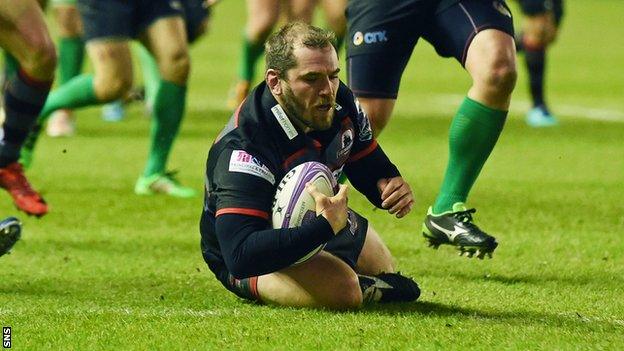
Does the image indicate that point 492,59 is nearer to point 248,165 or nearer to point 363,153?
point 363,153

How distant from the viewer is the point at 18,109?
784 centimetres

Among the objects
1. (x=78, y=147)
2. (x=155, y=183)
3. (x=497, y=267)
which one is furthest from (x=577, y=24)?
(x=497, y=267)

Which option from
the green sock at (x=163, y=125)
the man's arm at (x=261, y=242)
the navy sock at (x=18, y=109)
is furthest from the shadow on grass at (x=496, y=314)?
the green sock at (x=163, y=125)

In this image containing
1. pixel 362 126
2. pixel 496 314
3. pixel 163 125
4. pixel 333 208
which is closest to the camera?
pixel 333 208

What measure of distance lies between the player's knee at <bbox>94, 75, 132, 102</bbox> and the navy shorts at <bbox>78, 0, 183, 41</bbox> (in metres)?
0.27

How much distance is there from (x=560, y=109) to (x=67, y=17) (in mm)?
5797

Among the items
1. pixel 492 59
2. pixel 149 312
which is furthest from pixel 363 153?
pixel 149 312

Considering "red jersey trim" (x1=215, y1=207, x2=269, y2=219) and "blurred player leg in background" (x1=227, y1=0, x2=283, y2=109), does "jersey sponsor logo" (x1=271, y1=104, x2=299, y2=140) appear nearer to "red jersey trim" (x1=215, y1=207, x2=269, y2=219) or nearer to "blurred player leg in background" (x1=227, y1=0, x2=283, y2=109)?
"red jersey trim" (x1=215, y1=207, x2=269, y2=219)

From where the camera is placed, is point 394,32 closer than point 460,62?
No

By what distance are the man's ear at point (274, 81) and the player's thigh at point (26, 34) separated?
174cm

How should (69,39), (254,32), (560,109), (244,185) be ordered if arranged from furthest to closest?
(560,109), (254,32), (69,39), (244,185)

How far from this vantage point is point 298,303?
589cm

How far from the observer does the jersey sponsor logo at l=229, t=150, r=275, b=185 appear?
5.65 meters

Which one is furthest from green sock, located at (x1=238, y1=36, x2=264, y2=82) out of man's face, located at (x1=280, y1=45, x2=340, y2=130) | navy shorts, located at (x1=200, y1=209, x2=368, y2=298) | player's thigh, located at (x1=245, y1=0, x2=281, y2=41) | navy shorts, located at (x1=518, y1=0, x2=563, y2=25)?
man's face, located at (x1=280, y1=45, x2=340, y2=130)
